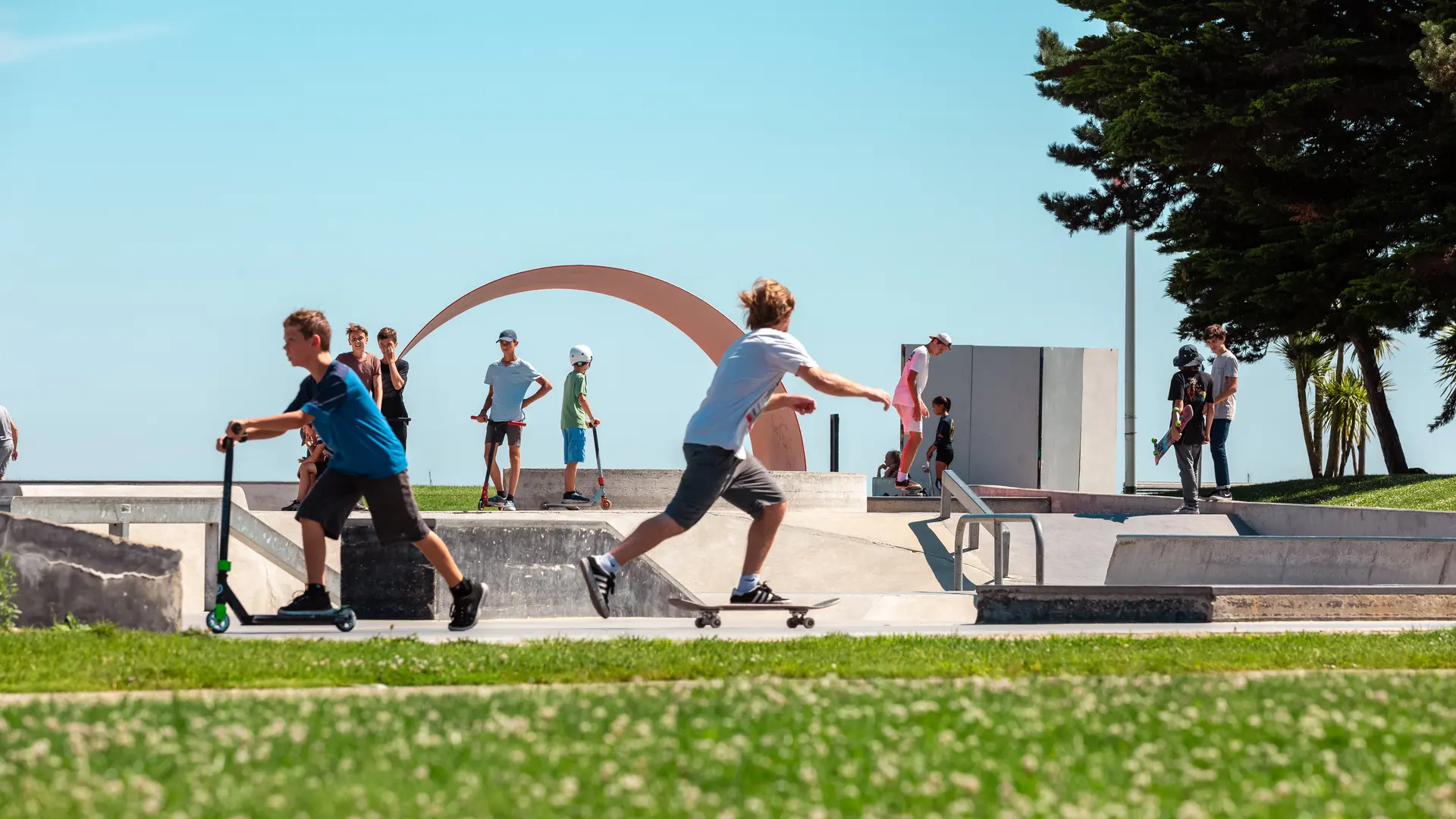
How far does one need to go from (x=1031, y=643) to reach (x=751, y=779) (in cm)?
392

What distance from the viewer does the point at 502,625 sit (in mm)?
8391

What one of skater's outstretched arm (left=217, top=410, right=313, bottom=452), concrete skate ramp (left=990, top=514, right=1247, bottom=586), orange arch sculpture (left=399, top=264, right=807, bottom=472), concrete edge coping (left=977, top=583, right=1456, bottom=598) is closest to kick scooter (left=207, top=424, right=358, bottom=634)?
skater's outstretched arm (left=217, top=410, right=313, bottom=452)

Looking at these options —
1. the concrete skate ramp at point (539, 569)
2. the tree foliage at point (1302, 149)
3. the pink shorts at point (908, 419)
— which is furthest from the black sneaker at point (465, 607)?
the tree foliage at point (1302, 149)

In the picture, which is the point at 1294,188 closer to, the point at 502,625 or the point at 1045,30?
the point at 1045,30

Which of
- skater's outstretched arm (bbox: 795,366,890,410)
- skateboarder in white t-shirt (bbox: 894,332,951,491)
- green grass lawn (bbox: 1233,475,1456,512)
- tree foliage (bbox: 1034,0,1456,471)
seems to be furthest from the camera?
tree foliage (bbox: 1034,0,1456,471)

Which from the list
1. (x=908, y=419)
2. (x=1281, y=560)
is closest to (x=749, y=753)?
(x=1281, y=560)

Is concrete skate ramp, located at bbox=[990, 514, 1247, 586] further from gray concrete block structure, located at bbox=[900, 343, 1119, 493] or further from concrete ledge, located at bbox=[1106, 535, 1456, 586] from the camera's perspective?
gray concrete block structure, located at bbox=[900, 343, 1119, 493]

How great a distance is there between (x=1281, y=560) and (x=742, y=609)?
653 centimetres

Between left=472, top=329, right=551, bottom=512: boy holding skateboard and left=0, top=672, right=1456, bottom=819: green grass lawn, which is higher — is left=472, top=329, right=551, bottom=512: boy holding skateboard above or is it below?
above

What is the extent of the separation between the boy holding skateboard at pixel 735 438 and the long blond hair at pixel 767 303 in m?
0.09

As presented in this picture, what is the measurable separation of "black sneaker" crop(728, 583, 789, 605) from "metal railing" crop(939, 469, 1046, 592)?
208cm

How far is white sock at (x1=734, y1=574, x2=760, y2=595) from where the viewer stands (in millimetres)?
7910

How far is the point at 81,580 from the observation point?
775 cm

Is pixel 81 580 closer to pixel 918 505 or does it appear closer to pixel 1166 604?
pixel 1166 604
